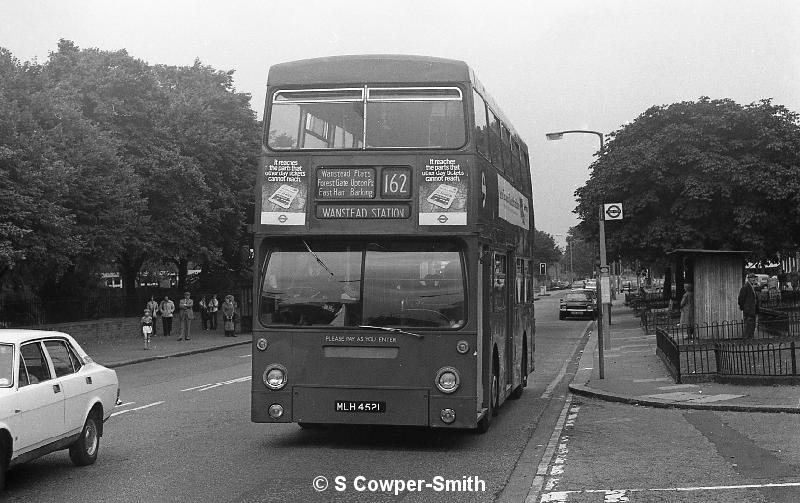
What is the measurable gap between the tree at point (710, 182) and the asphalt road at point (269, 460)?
95.8 ft

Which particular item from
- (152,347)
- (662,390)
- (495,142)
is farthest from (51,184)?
(662,390)

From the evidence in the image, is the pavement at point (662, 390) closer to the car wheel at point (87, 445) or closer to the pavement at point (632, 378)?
the pavement at point (632, 378)

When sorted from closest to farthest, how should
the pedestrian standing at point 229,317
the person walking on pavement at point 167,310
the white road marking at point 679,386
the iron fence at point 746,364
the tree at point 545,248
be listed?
the iron fence at point 746,364 → the white road marking at point 679,386 → the person walking on pavement at point 167,310 → the pedestrian standing at point 229,317 → the tree at point 545,248

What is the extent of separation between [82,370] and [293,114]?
3.74 m

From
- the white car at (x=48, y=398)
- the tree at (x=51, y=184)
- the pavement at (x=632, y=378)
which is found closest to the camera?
the white car at (x=48, y=398)

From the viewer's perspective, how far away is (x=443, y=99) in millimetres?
11297

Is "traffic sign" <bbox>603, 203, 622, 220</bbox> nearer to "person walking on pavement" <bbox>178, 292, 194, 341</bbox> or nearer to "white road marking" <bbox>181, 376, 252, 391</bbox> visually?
"white road marking" <bbox>181, 376, 252, 391</bbox>

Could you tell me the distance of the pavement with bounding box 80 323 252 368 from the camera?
96.8ft

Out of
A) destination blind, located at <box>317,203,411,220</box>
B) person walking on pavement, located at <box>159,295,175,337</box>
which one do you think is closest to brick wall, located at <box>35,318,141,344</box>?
person walking on pavement, located at <box>159,295,175,337</box>

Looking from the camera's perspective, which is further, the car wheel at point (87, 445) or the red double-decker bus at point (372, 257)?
the red double-decker bus at point (372, 257)

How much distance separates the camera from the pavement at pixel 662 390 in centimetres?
1459

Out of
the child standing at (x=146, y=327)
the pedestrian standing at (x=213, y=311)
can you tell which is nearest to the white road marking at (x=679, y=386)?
the child standing at (x=146, y=327)

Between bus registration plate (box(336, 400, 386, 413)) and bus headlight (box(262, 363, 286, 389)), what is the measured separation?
2.35ft

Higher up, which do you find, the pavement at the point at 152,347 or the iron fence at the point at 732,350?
the iron fence at the point at 732,350
